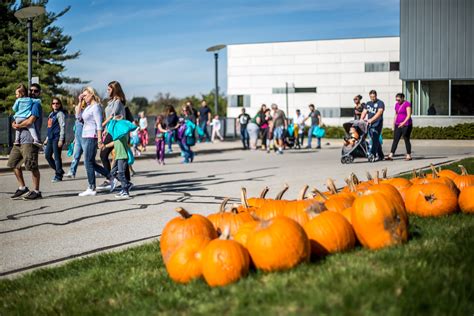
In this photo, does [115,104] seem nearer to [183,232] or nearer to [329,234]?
[183,232]

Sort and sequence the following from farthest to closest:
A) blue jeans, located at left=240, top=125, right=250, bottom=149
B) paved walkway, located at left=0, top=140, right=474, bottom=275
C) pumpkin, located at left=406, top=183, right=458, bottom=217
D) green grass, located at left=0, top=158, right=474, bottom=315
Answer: blue jeans, located at left=240, top=125, right=250, bottom=149
paved walkway, located at left=0, top=140, right=474, bottom=275
pumpkin, located at left=406, top=183, right=458, bottom=217
green grass, located at left=0, top=158, right=474, bottom=315

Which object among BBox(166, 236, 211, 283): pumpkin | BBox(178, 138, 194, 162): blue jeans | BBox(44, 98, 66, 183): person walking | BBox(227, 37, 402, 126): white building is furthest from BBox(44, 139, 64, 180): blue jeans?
BBox(227, 37, 402, 126): white building

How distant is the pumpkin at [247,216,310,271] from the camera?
4.85 metres

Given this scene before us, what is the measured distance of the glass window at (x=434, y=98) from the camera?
45.4 m

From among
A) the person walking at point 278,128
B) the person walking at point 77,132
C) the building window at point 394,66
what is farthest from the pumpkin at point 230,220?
the building window at point 394,66

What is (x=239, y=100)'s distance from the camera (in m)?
67.0

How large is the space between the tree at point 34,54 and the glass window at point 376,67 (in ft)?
Answer: 81.7

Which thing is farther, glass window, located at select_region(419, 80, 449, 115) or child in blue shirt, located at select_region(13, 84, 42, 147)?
glass window, located at select_region(419, 80, 449, 115)

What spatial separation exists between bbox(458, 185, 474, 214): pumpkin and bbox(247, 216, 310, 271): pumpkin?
8.95 ft

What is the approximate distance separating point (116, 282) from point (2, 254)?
2.57m

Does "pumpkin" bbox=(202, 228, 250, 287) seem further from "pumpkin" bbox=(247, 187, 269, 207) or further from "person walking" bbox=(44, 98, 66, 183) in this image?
"person walking" bbox=(44, 98, 66, 183)

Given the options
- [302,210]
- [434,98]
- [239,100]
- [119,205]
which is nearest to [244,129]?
[434,98]

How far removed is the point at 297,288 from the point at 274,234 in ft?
2.31

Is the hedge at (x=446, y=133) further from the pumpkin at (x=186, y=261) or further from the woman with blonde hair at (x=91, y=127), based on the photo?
the pumpkin at (x=186, y=261)
